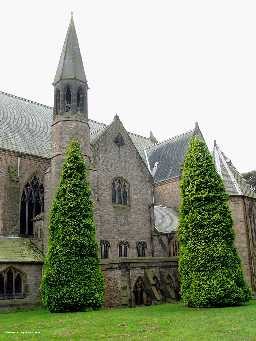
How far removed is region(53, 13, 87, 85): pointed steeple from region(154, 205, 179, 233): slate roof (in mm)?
13562

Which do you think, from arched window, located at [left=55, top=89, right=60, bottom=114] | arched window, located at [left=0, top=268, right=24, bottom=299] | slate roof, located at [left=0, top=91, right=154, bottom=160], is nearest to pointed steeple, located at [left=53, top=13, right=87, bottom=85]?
arched window, located at [left=55, top=89, right=60, bottom=114]

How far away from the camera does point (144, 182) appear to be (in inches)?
1382

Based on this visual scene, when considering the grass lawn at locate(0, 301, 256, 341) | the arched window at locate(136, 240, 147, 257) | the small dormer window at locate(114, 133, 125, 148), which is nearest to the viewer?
the grass lawn at locate(0, 301, 256, 341)

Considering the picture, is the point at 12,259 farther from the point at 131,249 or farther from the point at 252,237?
the point at 252,237

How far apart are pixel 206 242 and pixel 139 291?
20.7 ft

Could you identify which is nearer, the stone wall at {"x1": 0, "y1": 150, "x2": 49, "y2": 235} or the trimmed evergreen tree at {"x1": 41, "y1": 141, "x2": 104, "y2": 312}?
the trimmed evergreen tree at {"x1": 41, "y1": 141, "x2": 104, "y2": 312}

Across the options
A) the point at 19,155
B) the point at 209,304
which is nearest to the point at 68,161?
the point at 19,155

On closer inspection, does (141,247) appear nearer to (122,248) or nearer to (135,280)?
(122,248)

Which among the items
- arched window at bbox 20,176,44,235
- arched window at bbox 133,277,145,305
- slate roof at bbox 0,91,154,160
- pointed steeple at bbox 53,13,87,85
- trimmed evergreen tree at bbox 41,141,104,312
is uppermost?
pointed steeple at bbox 53,13,87,85

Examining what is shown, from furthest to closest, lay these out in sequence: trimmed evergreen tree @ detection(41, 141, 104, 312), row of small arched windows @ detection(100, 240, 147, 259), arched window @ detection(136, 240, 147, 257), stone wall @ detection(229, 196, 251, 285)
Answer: arched window @ detection(136, 240, 147, 257)
row of small arched windows @ detection(100, 240, 147, 259)
stone wall @ detection(229, 196, 251, 285)
trimmed evergreen tree @ detection(41, 141, 104, 312)

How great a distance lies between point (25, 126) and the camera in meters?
35.8

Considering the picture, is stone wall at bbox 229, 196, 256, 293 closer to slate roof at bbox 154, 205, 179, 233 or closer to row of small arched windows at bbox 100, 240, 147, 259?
slate roof at bbox 154, 205, 179, 233

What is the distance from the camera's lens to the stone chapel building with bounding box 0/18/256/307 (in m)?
26.8

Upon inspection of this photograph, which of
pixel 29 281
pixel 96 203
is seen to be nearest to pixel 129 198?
pixel 96 203
